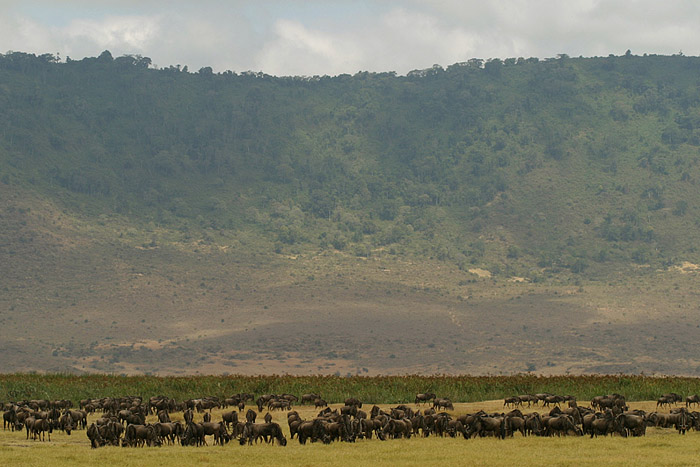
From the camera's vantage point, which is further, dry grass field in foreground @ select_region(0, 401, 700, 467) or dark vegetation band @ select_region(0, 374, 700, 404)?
dark vegetation band @ select_region(0, 374, 700, 404)

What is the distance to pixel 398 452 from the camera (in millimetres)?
27062

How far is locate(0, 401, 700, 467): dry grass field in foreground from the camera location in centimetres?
2533

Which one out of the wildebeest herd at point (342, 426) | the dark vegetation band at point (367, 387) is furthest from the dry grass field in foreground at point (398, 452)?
the dark vegetation band at point (367, 387)

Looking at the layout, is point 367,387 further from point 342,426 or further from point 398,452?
point 398,452

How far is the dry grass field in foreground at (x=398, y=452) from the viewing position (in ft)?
83.1

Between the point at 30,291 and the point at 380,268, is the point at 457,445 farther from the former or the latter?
the point at 380,268

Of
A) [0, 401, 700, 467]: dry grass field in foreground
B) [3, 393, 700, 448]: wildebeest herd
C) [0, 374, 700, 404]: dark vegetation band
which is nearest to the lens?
[0, 401, 700, 467]: dry grass field in foreground

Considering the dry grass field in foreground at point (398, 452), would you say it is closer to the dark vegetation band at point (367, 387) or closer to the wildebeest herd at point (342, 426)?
the wildebeest herd at point (342, 426)

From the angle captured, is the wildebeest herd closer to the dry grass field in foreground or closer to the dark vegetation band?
the dry grass field in foreground

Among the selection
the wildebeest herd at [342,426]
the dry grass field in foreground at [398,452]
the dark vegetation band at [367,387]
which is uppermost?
the dark vegetation band at [367,387]

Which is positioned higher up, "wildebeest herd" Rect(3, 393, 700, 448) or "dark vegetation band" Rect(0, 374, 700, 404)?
"dark vegetation band" Rect(0, 374, 700, 404)

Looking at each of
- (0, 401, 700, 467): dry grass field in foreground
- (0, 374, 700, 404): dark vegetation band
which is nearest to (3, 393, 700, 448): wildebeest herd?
(0, 401, 700, 467): dry grass field in foreground


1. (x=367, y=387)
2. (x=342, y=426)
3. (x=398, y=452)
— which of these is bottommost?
(x=398, y=452)

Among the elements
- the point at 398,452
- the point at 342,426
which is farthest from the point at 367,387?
the point at 398,452
